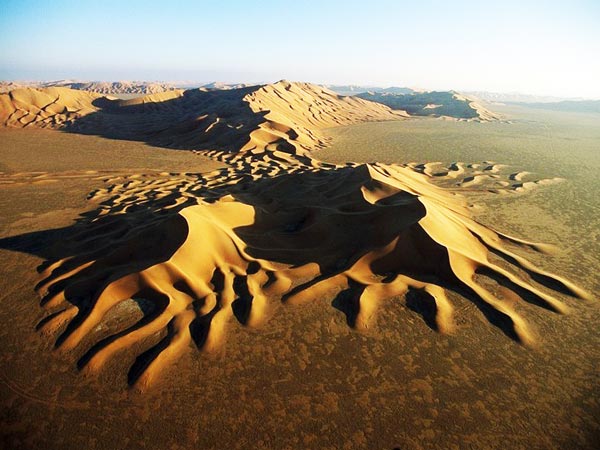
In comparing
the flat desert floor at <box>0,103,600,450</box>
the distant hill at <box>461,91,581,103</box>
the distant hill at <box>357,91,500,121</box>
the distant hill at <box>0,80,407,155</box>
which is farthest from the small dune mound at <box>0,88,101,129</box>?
the distant hill at <box>461,91,581,103</box>

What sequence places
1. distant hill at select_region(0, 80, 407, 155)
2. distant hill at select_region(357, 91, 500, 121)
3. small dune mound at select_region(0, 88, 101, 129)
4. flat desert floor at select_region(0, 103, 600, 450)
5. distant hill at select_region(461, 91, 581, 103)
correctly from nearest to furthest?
1. flat desert floor at select_region(0, 103, 600, 450)
2. distant hill at select_region(0, 80, 407, 155)
3. small dune mound at select_region(0, 88, 101, 129)
4. distant hill at select_region(357, 91, 500, 121)
5. distant hill at select_region(461, 91, 581, 103)

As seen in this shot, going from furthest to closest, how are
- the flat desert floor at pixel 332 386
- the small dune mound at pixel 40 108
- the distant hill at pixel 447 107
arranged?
the distant hill at pixel 447 107 → the small dune mound at pixel 40 108 → the flat desert floor at pixel 332 386

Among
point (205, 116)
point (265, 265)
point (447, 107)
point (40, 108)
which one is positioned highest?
point (265, 265)

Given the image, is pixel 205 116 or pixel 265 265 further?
pixel 205 116

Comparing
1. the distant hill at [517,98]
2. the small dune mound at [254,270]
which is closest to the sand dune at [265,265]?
the small dune mound at [254,270]

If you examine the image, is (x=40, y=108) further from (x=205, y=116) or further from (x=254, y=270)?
(x=254, y=270)

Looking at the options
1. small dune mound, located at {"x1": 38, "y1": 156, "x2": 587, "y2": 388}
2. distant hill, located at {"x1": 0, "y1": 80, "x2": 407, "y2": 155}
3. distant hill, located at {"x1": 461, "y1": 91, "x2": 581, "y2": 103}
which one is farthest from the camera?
distant hill, located at {"x1": 461, "y1": 91, "x2": 581, "y2": 103}

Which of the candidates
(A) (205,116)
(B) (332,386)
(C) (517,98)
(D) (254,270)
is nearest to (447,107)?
(A) (205,116)

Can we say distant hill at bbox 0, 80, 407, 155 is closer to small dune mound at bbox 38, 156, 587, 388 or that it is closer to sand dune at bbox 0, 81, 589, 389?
sand dune at bbox 0, 81, 589, 389

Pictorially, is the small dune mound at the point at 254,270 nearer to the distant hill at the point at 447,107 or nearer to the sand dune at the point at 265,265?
the sand dune at the point at 265,265
